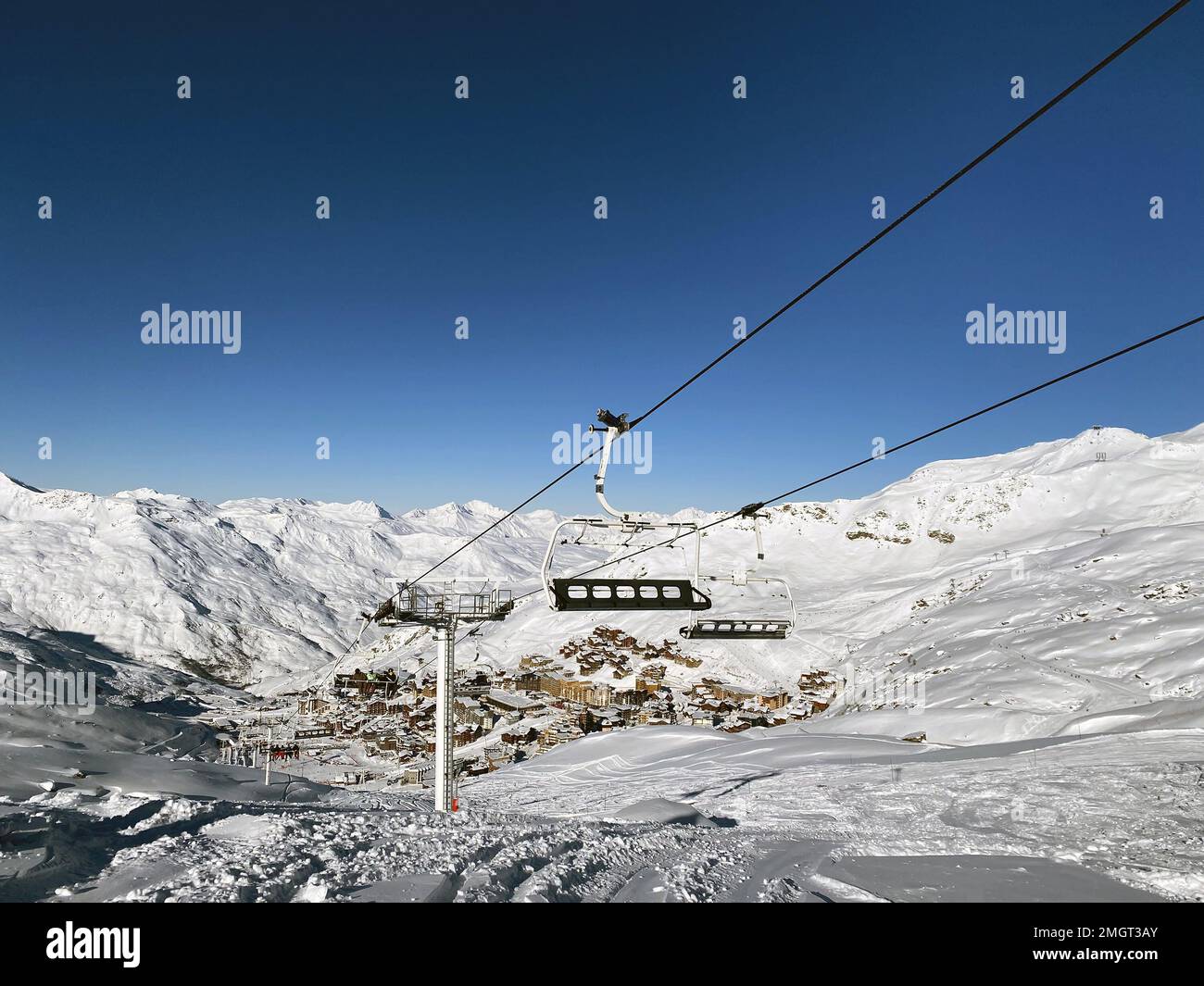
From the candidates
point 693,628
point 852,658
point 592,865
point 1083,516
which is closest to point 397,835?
point 592,865

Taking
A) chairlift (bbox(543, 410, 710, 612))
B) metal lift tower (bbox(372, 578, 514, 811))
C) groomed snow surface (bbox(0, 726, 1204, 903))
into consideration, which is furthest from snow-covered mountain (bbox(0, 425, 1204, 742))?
groomed snow surface (bbox(0, 726, 1204, 903))

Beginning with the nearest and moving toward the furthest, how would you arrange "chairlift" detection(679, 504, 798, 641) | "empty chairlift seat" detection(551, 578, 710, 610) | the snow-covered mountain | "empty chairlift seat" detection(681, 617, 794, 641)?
"empty chairlift seat" detection(551, 578, 710, 610), "chairlift" detection(679, 504, 798, 641), "empty chairlift seat" detection(681, 617, 794, 641), the snow-covered mountain

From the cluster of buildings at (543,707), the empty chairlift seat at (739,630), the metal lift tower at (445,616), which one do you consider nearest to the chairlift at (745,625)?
the empty chairlift seat at (739,630)

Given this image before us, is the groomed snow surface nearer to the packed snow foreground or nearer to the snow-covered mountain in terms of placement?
the packed snow foreground

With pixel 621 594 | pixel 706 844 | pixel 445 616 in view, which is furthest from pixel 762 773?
pixel 621 594

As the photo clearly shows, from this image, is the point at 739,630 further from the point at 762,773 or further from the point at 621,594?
the point at 762,773

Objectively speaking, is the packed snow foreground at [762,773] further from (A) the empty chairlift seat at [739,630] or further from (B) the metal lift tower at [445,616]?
(A) the empty chairlift seat at [739,630]

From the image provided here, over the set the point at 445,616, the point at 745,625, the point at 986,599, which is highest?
the point at 745,625
